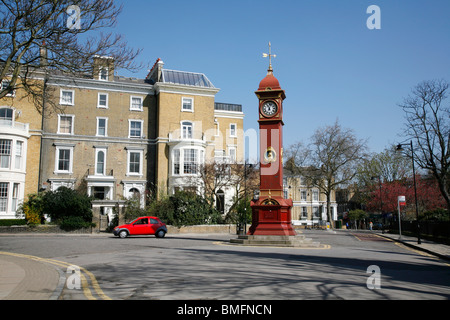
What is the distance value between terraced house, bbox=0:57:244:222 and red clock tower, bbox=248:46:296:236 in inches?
686

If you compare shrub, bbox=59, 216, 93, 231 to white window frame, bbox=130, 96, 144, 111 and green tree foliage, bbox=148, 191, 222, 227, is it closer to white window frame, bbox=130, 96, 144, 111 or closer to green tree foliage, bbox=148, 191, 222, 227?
green tree foliage, bbox=148, 191, 222, 227

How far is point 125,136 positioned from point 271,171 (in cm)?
2646

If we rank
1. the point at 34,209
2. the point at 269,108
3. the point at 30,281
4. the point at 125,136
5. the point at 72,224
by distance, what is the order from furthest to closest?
the point at 125,136, the point at 34,209, the point at 72,224, the point at 269,108, the point at 30,281

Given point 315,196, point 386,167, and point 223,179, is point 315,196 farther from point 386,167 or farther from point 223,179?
point 223,179

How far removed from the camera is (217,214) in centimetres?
3788

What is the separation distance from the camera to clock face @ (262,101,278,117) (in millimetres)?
22625

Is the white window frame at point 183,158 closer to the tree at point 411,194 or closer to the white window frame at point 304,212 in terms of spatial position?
the tree at point 411,194

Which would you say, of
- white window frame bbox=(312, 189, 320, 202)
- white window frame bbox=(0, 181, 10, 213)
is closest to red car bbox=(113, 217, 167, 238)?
white window frame bbox=(0, 181, 10, 213)

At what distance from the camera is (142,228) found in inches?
1071

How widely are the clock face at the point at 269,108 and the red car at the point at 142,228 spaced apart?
1145cm

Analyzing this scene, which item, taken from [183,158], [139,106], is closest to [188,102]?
[139,106]

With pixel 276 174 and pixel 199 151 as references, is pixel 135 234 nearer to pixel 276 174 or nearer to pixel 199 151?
pixel 276 174

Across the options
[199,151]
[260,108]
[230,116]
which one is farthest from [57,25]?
[230,116]
